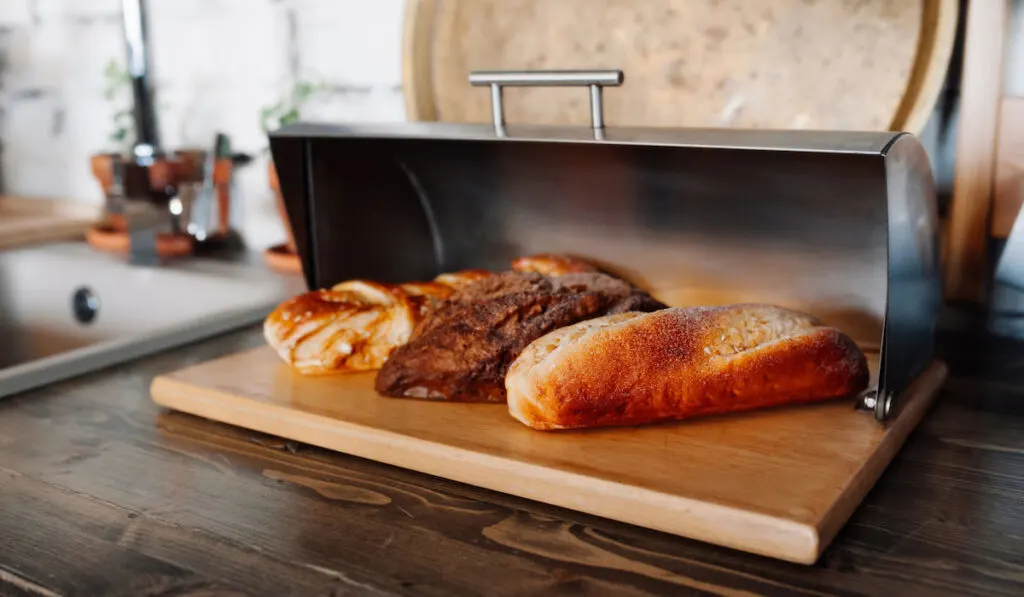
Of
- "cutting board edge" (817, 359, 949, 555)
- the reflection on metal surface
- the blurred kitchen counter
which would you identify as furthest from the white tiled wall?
"cutting board edge" (817, 359, 949, 555)

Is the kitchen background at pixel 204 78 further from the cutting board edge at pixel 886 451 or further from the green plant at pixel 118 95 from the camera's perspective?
the cutting board edge at pixel 886 451

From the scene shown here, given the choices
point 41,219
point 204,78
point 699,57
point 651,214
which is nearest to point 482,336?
point 651,214

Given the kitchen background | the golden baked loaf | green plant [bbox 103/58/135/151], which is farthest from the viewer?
green plant [bbox 103/58/135/151]

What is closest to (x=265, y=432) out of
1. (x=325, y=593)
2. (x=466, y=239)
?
(x=325, y=593)

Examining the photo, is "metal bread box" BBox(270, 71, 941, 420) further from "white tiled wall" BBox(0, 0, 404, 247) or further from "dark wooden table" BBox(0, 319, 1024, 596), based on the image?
"white tiled wall" BBox(0, 0, 404, 247)

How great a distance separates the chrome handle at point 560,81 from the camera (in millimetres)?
959

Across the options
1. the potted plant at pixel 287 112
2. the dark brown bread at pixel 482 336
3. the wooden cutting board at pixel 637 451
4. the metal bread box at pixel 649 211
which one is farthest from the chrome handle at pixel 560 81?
the potted plant at pixel 287 112

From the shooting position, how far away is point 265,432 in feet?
3.22

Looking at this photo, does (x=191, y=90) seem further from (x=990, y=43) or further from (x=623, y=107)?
(x=990, y=43)

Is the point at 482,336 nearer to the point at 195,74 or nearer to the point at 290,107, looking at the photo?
the point at 290,107

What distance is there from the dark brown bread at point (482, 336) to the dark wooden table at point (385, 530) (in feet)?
0.40

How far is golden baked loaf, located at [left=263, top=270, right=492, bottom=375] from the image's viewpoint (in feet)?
3.52

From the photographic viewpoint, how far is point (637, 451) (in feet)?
2.77

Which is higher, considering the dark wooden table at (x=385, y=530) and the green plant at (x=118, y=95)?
the green plant at (x=118, y=95)
